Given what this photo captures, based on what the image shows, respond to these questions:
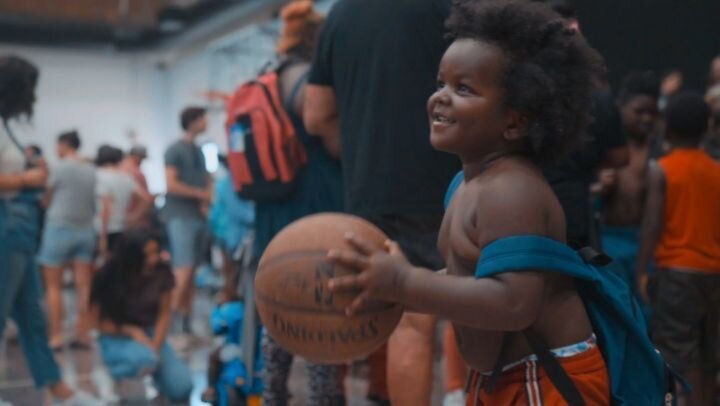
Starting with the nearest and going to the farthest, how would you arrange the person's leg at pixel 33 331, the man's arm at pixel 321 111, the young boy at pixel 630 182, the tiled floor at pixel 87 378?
1. the man's arm at pixel 321 111
2. the young boy at pixel 630 182
3. the person's leg at pixel 33 331
4. the tiled floor at pixel 87 378

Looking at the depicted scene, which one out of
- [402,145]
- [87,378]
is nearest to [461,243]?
[402,145]

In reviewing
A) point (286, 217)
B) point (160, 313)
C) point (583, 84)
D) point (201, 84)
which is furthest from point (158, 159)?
point (583, 84)

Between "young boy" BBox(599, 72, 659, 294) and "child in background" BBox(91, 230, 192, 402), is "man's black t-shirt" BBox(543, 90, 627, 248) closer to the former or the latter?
"young boy" BBox(599, 72, 659, 294)

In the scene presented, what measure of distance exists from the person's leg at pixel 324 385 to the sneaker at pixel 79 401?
1.78m

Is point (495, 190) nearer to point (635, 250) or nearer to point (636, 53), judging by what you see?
point (635, 250)

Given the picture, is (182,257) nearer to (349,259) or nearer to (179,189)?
(179,189)

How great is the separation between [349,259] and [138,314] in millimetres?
4143

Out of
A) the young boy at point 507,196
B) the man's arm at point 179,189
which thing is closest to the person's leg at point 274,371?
the young boy at point 507,196

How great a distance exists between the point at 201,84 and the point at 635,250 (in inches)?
637

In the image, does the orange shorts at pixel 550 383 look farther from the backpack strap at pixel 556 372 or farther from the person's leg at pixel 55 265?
the person's leg at pixel 55 265

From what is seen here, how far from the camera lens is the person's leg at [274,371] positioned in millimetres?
4371

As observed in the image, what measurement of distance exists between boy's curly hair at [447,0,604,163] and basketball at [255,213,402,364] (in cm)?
43

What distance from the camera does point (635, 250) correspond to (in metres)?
4.84

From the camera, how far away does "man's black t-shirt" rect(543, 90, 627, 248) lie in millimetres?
3445
